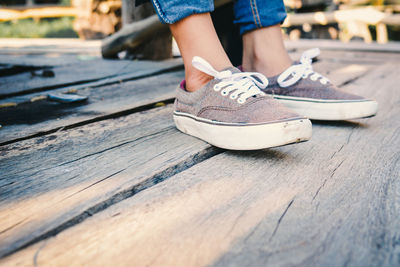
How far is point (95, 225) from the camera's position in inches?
20.1

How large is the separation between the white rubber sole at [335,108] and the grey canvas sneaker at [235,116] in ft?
0.66

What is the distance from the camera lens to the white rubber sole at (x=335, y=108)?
0.99m

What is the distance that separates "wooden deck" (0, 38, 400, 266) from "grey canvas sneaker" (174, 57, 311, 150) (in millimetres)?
38

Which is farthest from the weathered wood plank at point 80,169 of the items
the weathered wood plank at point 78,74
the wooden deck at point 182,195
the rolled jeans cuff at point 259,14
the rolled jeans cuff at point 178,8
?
the weathered wood plank at point 78,74

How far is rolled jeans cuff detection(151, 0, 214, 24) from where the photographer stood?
858 mm

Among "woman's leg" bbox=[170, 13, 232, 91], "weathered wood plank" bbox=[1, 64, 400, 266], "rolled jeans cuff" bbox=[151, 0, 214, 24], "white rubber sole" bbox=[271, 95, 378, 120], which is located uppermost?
"rolled jeans cuff" bbox=[151, 0, 214, 24]

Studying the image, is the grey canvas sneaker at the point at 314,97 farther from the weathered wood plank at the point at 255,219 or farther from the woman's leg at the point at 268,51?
the weathered wood plank at the point at 255,219

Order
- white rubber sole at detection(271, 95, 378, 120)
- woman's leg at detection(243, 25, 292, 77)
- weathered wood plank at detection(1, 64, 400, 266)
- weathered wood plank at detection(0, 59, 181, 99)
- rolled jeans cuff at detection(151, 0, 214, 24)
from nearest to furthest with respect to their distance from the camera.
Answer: weathered wood plank at detection(1, 64, 400, 266)
rolled jeans cuff at detection(151, 0, 214, 24)
white rubber sole at detection(271, 95, 378, 120)
woman's leg at detection(243, 25, 292, 77)
weathered wood plank at detection(0, 59, 181, 99)

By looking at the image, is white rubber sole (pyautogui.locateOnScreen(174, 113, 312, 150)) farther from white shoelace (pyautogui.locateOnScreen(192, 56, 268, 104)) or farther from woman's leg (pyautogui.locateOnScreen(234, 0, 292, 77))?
woman's leg (pyautogui.locateOnScreen(234, 0, 292, 77))

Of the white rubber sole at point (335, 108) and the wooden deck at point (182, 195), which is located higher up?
the wooden deck at point (182, 195)

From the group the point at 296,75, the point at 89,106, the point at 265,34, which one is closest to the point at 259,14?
the point at 265,34

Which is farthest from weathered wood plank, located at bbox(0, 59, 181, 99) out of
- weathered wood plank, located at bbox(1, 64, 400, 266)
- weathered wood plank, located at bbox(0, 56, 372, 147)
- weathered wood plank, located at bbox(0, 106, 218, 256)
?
weathered wood plank, located at bbox(1, 64, 400, 266)

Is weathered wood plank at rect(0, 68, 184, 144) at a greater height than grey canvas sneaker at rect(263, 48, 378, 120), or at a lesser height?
greater

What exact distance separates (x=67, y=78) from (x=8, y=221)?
4.09ft
